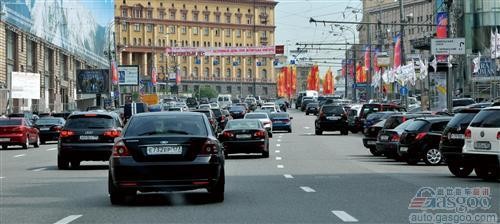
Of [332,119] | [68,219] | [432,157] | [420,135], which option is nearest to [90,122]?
[420,135]

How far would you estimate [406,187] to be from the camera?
19.5 meters

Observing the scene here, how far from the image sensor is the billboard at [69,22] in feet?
261

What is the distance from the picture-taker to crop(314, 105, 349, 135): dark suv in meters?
56.1

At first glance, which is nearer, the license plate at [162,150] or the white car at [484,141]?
the license plate at [162,150]

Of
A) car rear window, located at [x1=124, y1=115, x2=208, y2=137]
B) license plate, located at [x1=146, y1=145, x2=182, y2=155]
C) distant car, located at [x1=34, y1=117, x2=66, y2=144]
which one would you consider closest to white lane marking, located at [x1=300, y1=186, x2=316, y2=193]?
car rear window, located at [x1=124, y1=115, x2=208, y2=137]

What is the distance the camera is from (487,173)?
72.8 ft

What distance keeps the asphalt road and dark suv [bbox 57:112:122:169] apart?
0.46 meters

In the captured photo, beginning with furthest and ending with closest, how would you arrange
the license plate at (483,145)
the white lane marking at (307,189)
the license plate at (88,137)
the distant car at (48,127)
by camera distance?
1. the distant car at (48,127)
2. the license plate at (88,137)
3. the license plate at (483,145)
4. the white lane marking at (307,189)

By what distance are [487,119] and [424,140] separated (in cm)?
718

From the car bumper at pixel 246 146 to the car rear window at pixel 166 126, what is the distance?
16646 mm

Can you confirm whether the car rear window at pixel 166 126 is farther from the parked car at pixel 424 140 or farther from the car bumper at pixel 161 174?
the parked car at pixel 424 140

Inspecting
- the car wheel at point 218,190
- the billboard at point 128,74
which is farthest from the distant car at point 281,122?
the billboard at point 128,74

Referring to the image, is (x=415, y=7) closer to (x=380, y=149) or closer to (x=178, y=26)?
(x=178, y=26)

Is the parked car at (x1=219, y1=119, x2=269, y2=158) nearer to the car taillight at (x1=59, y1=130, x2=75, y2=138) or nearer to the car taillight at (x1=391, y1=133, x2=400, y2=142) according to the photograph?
the car taillight at (x1=391, y1=133, x2=400, y2=142)
